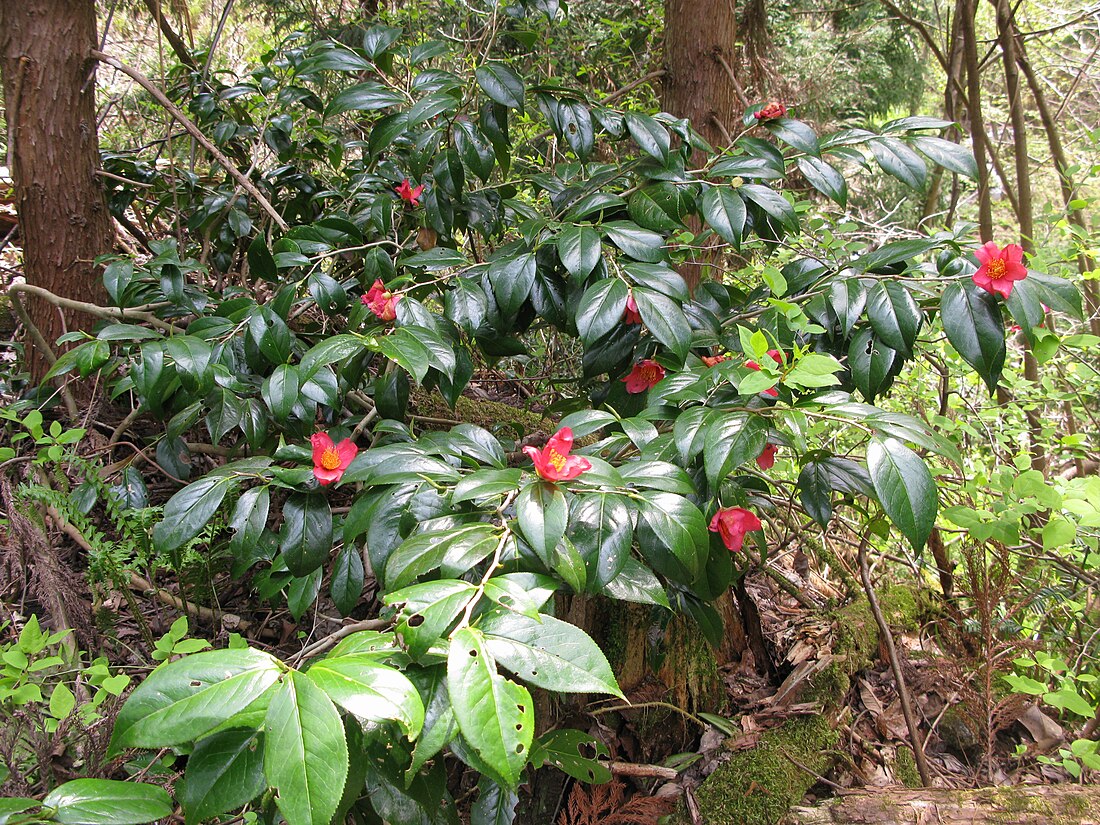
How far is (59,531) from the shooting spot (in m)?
1.79

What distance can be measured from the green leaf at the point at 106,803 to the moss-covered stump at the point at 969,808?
1.25 meters

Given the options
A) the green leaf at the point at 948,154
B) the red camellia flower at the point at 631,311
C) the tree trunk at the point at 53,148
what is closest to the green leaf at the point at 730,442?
the red camellia flower at the point at 631,311

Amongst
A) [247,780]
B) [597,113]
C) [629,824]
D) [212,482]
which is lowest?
[629,824]

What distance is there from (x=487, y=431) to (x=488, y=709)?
666 mm

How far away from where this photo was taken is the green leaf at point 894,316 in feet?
3.88

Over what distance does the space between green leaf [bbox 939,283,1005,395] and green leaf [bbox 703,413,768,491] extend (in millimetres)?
451

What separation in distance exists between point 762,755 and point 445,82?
173 cm

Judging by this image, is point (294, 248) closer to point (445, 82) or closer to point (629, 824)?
point (445, 82)

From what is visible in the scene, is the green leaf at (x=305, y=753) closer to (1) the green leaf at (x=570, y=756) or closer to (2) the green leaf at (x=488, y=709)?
(2) the green leaf at (x=488, y=709)

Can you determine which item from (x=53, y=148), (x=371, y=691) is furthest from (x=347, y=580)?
(x=53, y=148)

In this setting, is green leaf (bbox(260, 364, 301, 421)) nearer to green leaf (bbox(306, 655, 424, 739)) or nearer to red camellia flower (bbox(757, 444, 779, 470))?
green leaf (bbox(306, 655, 424, 739))

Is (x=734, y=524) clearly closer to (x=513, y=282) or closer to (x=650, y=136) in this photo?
(x=513, y=282)

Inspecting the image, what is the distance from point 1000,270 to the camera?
1133 mm

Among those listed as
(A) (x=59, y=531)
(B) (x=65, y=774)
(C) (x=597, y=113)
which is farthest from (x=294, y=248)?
(B) (x=65, y=774)
